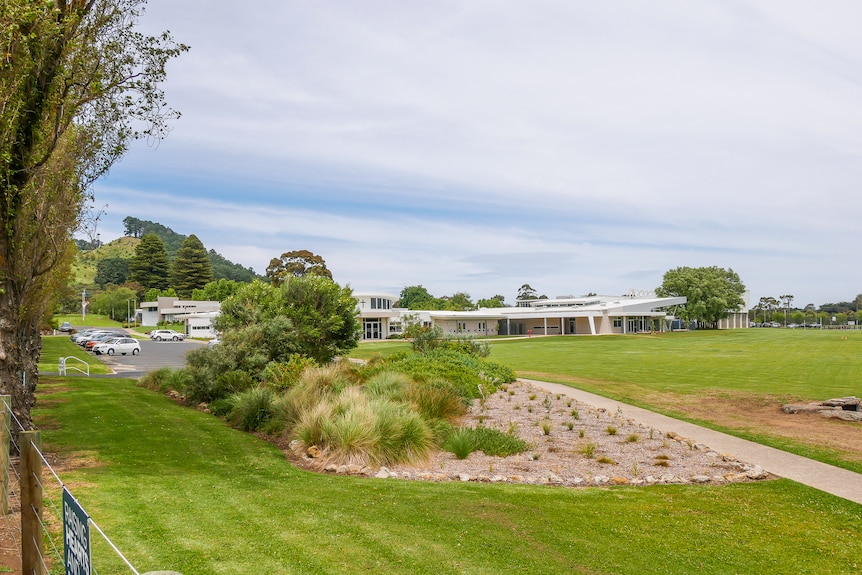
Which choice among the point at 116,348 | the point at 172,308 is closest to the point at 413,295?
the point at 172,308

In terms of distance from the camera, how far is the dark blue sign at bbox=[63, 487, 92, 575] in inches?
105

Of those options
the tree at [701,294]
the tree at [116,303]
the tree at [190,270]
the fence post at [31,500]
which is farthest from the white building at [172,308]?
the fence post at [31,500]

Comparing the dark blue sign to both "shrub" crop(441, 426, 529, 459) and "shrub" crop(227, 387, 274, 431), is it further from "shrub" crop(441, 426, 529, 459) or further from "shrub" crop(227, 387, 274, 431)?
"shrub" crop(227, 387, 274, 431)

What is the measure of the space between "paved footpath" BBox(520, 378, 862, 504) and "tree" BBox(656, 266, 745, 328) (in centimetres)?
7891

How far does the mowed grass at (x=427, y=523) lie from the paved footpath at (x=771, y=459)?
496mm

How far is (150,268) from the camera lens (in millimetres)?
113500

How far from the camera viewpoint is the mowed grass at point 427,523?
18.9ft

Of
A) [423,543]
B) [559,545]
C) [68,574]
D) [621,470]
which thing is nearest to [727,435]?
[621,470]

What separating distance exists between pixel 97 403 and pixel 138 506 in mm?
9445

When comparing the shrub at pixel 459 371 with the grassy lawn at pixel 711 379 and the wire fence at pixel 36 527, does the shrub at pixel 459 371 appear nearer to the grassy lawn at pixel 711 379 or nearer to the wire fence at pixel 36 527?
the grassy lawn at pixel 711 379

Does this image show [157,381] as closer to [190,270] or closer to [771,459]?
[771,459]

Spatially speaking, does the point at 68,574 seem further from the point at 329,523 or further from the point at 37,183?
the point at 37,183

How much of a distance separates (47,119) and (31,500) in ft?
22.6

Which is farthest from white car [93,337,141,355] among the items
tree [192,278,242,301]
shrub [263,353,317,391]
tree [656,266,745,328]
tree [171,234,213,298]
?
tree [656,266,745,328]
